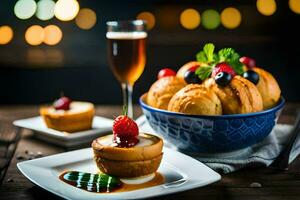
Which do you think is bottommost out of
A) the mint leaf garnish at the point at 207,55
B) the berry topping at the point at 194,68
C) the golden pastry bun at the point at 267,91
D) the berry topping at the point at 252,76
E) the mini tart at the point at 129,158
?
the mini tart at the point at 129,158

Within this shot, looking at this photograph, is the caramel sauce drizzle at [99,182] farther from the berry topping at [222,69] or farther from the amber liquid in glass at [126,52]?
the amber liquid in glass at [126,52]

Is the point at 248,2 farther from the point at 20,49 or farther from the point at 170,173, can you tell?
the point at 170,173

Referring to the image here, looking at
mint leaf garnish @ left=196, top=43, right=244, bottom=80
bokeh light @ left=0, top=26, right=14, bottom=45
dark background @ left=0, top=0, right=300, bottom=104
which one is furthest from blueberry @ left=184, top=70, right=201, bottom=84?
bokeh light @ left=0, top=26, right=14, bottom=45

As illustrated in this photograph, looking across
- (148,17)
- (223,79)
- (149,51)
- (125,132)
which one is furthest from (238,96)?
(148,17)

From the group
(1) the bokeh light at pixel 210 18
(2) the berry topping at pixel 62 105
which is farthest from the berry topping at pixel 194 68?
(1) the bokeh light at pixel 210 18

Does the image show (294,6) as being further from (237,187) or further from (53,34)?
(237,187)

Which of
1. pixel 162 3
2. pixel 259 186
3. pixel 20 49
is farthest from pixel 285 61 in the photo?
pixel 259 186
